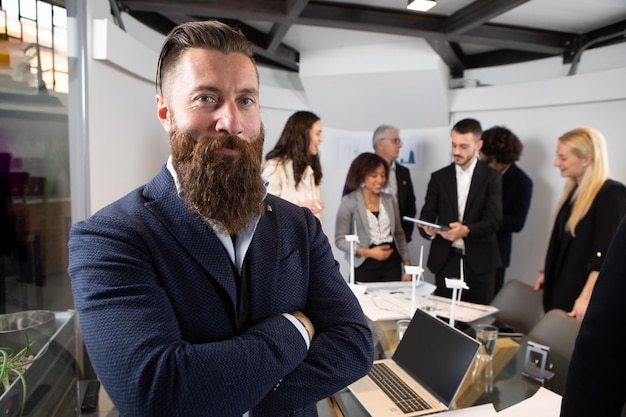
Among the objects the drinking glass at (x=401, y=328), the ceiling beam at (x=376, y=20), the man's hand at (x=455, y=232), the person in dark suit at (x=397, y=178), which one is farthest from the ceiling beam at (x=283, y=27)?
the drinking glass at (x=401, y=328)

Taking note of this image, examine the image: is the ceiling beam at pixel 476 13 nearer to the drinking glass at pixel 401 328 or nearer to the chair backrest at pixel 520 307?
the chair backrest at pixel 520 307

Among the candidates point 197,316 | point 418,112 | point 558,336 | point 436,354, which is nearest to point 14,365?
point 197,316

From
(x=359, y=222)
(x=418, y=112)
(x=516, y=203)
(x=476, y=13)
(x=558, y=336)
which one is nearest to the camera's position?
(x=558, y=336)

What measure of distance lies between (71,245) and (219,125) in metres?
0.41

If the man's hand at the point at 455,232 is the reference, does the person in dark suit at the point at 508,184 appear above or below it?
above

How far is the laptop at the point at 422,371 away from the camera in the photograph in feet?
4.26

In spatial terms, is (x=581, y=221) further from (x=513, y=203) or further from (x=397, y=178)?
(x=397, y=178)

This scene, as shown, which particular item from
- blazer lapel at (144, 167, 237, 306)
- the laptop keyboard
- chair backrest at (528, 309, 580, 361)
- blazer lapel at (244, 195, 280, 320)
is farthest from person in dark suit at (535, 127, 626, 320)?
blazer lapel at (144, 167, 237, 306)

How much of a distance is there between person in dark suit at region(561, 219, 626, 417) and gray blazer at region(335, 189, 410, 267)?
7.06 feet

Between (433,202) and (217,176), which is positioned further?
(433,202)

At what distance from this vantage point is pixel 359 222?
3100 mm

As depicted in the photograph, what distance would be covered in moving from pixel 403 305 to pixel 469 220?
3.53ft

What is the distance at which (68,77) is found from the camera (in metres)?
2.12

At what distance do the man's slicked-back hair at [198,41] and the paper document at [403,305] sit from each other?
1.50 m
